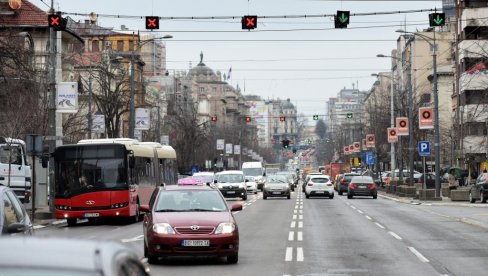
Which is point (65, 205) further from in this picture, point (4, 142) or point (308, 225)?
point (308, 225)

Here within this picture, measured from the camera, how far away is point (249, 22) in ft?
98.7

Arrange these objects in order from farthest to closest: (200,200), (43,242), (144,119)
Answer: (144,119) → (200,200) → (43,242)

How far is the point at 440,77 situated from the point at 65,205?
307 ft

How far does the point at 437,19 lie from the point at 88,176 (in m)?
12.6

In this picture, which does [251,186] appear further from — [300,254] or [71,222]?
[300,254]

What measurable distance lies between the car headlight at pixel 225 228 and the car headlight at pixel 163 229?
2.72ft

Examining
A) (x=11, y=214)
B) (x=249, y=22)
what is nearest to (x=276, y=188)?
(x=249, y=22)

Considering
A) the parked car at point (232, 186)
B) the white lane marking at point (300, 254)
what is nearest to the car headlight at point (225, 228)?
the white lane marking at point (300, 254)

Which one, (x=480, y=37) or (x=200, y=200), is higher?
(x=480, y=37)

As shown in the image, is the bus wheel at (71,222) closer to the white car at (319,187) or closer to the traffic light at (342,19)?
the traffic light at (342,19)

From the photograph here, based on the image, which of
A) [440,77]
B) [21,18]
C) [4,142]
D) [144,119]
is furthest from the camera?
[440,77]

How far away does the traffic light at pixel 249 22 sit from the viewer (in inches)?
1180

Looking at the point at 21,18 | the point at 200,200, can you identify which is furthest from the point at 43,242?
the point at 21,18

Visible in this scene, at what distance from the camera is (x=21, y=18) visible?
237ft
